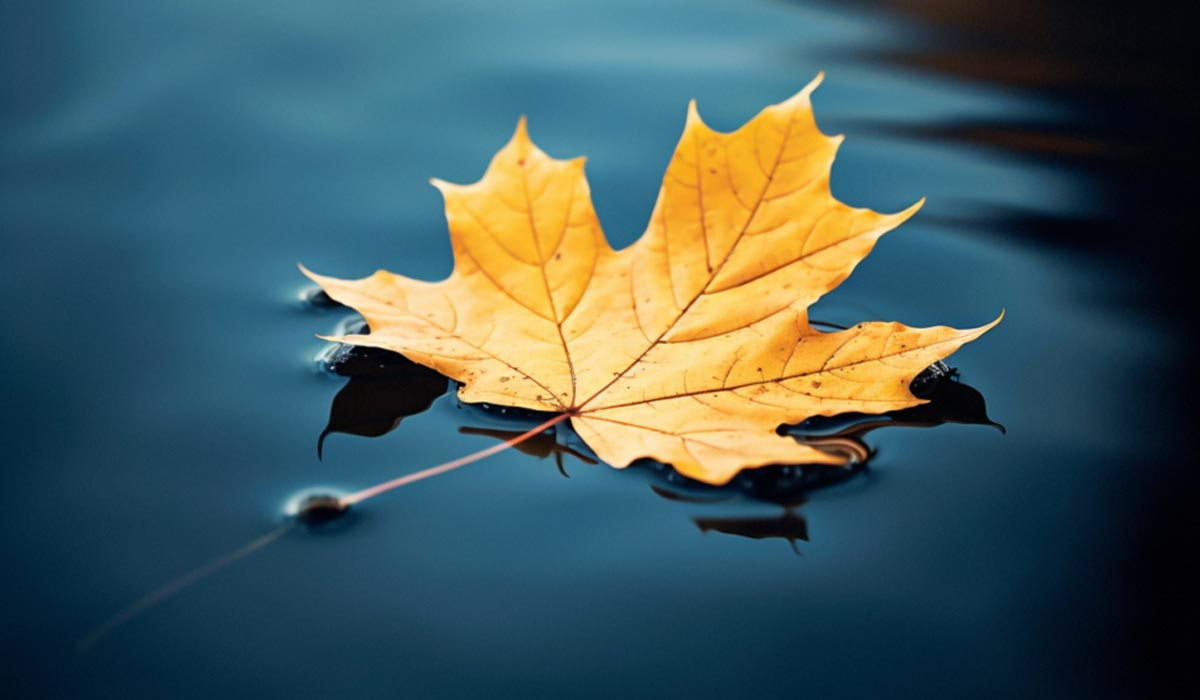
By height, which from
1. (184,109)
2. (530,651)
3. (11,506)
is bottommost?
(530,651)

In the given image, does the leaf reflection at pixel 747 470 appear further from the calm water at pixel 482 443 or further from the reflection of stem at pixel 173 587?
the reflection of stem at pixel 173 587

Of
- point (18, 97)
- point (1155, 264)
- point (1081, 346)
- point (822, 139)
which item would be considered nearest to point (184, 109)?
point (18, 97)

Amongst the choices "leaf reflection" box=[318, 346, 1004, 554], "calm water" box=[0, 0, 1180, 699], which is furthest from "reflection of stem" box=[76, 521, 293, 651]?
"leaf reflection" box=[318, 346, 1004, 554]

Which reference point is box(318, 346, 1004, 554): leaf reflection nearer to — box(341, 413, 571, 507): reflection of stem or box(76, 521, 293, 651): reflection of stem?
box(341, 413, 571, 507): reflection of stem

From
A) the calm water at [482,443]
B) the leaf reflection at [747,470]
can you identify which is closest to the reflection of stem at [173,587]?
the calm water at [482,443]

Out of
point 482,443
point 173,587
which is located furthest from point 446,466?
point 173,587

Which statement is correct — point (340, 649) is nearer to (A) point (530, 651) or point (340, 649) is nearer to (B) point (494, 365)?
(A) point (530, 651)

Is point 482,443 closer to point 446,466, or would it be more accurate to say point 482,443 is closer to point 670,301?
point 446,466
